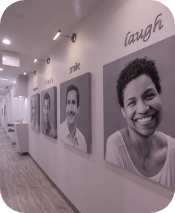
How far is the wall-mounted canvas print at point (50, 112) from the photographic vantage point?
131 inches


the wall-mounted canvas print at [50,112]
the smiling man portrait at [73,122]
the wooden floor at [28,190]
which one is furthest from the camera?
the wall-mounted canvas print at [50,112]

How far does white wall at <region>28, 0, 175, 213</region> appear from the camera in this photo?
1.35m

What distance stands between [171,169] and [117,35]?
142 cm

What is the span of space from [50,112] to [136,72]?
252 centimetres

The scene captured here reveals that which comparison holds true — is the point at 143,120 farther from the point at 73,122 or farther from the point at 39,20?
the point at 39,20

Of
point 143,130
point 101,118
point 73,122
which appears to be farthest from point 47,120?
point 143,130

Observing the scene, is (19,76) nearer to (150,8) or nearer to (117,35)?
(117,35)

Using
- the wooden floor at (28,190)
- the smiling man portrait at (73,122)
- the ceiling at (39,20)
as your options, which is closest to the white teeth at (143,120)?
the smiling man portrait at (73,122)

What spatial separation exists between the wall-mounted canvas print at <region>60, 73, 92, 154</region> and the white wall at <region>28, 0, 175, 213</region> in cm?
10

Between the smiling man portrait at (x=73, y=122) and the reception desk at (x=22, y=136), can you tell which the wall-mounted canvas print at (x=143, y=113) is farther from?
the reception desk at (x=22, y=136)

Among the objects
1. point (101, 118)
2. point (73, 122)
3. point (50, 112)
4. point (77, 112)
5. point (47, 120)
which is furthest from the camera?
point (47, 120)

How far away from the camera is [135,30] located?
4.93 feet

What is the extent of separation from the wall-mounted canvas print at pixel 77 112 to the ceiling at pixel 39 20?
3.02ft

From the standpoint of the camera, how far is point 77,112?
242 centimetres
